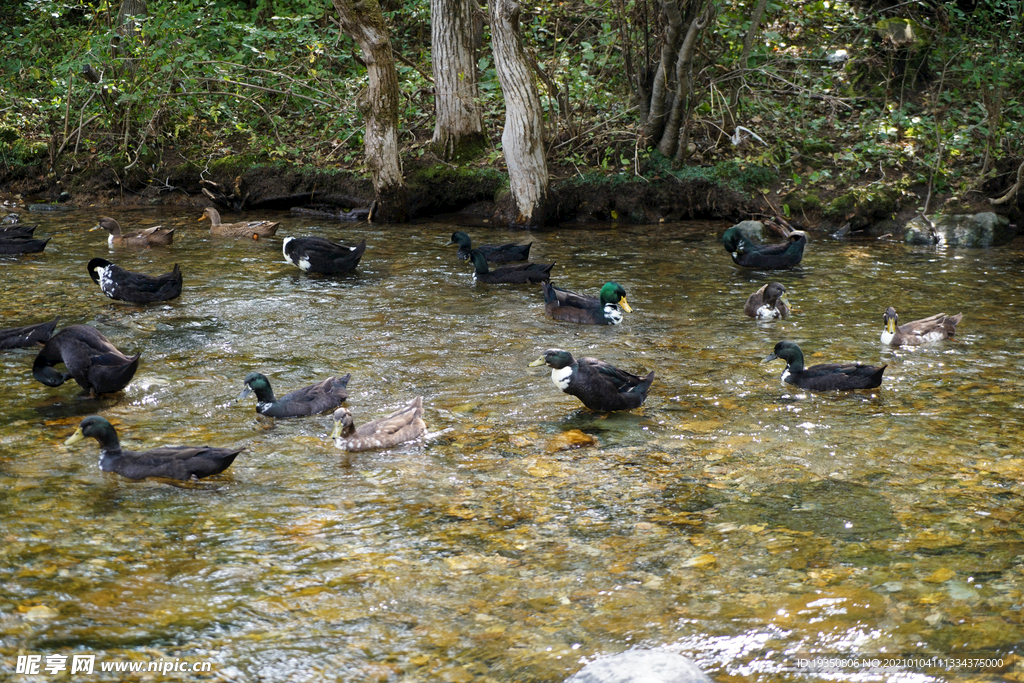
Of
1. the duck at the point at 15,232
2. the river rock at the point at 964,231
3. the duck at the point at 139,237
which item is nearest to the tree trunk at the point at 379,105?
the duck at the point at 139,237

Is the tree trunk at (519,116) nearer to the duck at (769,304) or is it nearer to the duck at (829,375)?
the duck at (769,304)

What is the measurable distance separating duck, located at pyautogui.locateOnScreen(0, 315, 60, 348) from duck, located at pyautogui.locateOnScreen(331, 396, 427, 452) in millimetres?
4090

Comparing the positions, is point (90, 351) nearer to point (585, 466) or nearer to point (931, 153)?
point (585, 466)

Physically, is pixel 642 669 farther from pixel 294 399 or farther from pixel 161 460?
pixel 294 399

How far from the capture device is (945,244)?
14.7m

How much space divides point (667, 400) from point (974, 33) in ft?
50.4

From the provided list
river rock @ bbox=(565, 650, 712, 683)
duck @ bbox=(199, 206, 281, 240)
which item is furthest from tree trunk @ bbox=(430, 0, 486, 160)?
river rock @ bbox=(565, 650, 712, 683)

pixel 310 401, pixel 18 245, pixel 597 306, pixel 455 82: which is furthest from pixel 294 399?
pixel 455 82

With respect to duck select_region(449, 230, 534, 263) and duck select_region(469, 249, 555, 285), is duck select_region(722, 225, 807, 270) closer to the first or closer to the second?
duck select_region(469, 249, 555, 285)

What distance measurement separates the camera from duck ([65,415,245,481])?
19.1 feet

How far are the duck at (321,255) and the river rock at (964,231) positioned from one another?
31.0 feet

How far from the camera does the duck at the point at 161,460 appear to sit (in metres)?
5.83

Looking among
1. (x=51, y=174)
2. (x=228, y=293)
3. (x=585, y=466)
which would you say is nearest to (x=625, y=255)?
(x=228, y=293)

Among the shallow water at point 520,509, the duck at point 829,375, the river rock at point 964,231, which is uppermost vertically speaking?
the river rock at point 964,231
